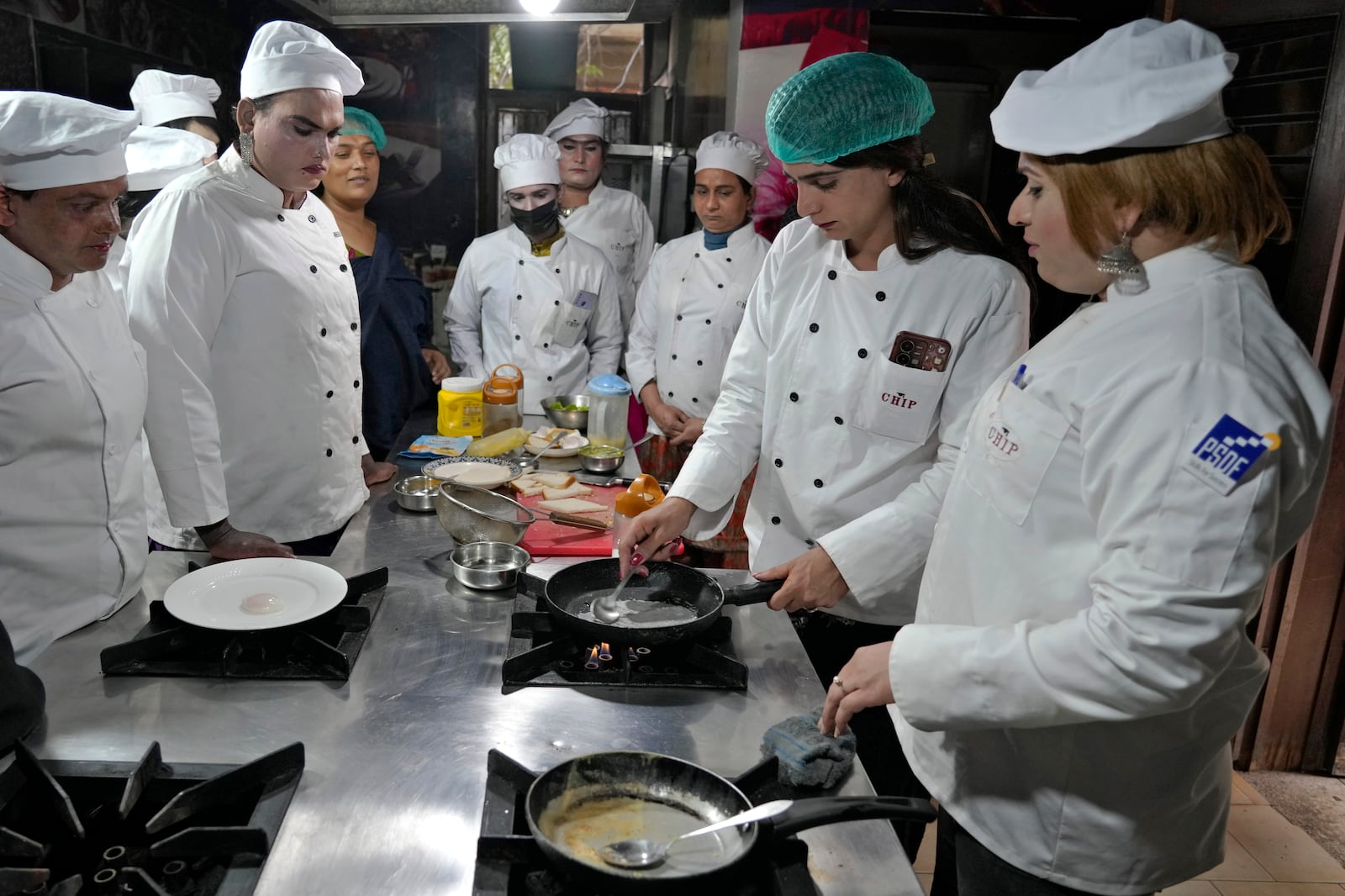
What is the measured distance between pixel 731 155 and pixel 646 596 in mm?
2683

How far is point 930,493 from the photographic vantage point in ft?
5.85

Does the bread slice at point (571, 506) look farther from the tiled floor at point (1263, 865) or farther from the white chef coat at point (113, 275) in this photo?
the tiled floor at point (1263, 865)

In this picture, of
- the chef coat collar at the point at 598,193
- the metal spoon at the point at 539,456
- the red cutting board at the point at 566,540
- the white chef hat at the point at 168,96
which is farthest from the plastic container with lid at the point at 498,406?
the chef coat collar at the point at 598,193

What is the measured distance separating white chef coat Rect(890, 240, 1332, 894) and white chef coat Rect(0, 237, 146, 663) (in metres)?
1.36

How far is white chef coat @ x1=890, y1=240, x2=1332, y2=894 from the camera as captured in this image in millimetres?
981

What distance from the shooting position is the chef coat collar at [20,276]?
1.55 m

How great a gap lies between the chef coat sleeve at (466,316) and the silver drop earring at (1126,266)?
341 cm

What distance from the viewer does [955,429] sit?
183 cm

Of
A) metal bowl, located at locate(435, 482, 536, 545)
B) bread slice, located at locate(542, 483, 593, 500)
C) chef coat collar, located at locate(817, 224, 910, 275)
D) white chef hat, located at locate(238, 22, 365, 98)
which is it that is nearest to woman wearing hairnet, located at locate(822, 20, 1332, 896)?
chef coat collar, located at locate(817, 224, 910, 275)

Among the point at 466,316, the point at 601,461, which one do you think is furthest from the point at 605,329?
the point at 601,461

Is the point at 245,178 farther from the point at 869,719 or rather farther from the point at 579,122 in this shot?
the point at 579,122

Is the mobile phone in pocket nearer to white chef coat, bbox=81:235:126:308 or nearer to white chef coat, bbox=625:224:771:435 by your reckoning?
white chef coat, bbox=81:235:126:308

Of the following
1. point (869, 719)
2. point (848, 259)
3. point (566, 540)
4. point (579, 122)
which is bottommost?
point (869, 719)

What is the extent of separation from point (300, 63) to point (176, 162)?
967mm
